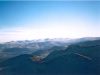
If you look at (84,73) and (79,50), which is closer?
(84,73)

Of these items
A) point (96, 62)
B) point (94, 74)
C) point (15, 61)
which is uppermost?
point (15, 61)

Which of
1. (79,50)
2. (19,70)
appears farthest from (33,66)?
(79,50)

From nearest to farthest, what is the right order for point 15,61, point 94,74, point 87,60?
point 94,74 < point 87,60 < point 15,61

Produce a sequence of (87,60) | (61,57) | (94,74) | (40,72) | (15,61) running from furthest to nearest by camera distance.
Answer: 1. (15,61)
2. (61,57)
3. (87,60)
4. (40,72)
5. (94,74)

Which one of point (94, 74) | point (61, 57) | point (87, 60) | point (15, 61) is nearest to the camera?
point (94, 74)

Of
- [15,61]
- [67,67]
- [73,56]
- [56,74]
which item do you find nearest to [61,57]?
[73,56]

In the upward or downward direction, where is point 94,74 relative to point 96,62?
downward

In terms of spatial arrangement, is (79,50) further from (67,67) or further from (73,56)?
(67,67)

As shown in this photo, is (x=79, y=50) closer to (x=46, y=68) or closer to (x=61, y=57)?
(x=61, y=57)

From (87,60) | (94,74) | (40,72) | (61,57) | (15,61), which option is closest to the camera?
(94,74)
